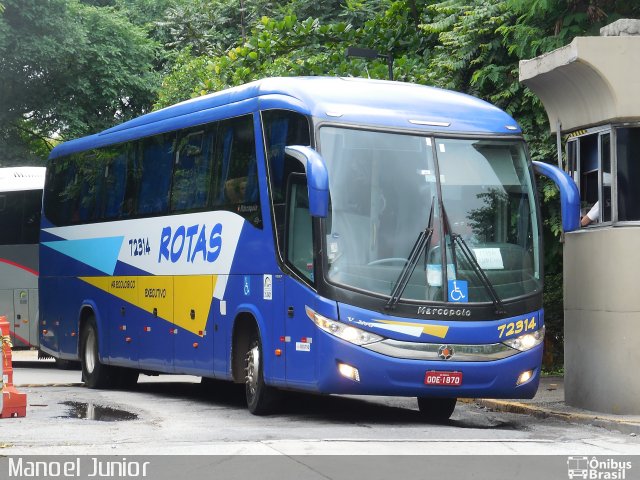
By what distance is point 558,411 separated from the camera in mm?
15055

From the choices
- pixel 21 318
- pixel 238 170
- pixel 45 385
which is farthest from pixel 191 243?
pixel 21 318

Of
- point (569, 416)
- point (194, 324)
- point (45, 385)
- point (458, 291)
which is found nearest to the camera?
point (458, 291)

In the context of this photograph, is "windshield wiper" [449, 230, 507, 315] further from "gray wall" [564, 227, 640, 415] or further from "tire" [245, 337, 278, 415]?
"tire" [245, 337, 278, 415]

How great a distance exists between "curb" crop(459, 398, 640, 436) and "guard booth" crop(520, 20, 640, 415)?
48 centimetres

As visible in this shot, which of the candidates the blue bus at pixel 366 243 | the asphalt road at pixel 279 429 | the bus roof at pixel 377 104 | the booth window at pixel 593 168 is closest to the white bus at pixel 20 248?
the asphalt road at pixel 279 429

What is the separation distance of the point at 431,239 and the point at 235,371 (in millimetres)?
3365

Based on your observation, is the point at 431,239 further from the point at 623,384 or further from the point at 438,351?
the point at 623,384

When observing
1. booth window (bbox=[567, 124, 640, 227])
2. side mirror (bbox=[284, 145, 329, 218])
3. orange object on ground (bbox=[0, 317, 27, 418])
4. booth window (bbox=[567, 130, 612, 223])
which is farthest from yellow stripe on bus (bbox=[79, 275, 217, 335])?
booth window (bbox=[567, 124, 640, 227])

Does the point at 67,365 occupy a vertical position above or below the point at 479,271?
below

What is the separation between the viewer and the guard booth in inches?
576

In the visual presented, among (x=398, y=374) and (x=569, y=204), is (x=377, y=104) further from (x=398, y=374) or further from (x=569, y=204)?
(x=398, y=374)

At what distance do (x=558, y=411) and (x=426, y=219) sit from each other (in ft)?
9.91

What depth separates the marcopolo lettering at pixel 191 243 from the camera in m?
16.3
